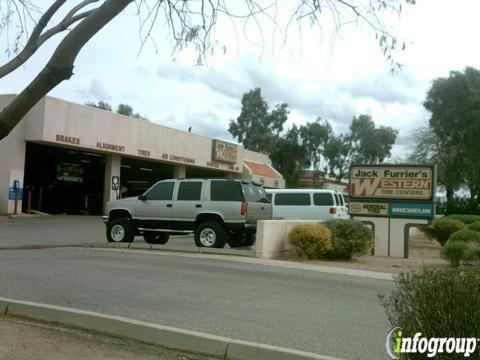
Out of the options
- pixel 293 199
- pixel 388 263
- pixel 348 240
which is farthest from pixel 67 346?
pixel 293 199

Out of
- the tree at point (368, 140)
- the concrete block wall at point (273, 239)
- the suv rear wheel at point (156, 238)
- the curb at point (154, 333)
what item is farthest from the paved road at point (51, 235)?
the tree at point (368, 140)

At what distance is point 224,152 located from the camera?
4512 centimetres

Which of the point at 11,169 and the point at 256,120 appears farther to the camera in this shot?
the point at 256,120

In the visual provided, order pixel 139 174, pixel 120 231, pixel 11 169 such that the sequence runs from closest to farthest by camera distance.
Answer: pixel 120 231, pixel 11 169, pixel 139 174

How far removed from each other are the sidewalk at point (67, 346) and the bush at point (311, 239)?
30.4 feet

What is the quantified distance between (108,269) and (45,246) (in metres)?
5.99

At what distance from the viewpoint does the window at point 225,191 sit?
54.6ft

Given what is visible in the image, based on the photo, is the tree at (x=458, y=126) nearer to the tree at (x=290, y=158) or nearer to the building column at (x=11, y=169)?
the tree at (x=290, y=158)

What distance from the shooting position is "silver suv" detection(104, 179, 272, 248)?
16500 millimetres

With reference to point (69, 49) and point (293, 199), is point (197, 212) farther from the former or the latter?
point (69, 49)

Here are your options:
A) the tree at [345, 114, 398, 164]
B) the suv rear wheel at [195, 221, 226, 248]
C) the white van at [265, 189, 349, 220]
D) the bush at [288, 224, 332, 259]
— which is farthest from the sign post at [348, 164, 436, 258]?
the tree at [345, 114, 398, 164]

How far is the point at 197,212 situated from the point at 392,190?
245 inches

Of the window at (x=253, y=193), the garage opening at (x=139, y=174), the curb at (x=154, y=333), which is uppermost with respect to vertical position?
the garage opening at (x=139, y=174)

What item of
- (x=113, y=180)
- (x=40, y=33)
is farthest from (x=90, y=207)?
(x=40, y=33)
